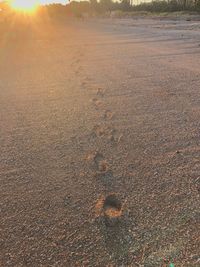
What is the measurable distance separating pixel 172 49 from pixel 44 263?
330 inches

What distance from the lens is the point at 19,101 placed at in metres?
5.08

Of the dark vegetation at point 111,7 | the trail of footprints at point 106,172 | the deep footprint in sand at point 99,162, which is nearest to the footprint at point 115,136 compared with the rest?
the trail of footprints at point 106,172

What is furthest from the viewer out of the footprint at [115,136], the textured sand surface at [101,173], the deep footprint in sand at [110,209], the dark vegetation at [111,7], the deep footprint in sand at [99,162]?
the dark vegetation at [111,7]

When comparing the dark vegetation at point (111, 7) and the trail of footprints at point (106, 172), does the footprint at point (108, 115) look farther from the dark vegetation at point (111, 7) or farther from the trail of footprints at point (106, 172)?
the dark vegetation at point (111, 7)

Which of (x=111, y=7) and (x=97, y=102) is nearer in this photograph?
(x=97, y=102)

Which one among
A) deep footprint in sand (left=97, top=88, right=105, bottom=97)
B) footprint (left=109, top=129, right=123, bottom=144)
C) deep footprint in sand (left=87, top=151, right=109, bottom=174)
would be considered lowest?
deep footprint in sand (left=97, top=88, right=105, bottom=97)

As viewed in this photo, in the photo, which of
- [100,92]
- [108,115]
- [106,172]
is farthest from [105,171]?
[100,92]

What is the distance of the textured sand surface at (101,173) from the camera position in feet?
6.80

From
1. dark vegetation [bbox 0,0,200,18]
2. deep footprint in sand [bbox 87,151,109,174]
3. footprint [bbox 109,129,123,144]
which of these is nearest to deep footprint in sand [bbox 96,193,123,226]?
Result: deep footprint in sand [bbox 87,151,109,174]

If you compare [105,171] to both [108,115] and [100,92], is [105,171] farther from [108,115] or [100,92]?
[100,92]

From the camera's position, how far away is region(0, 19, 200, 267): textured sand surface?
81.6 inches

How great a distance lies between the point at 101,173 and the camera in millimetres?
2873

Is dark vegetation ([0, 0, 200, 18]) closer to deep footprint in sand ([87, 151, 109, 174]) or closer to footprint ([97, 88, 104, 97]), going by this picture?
footprint ([97, 88, 104, 97])

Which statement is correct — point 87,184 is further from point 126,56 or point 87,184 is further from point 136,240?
point 126,56
